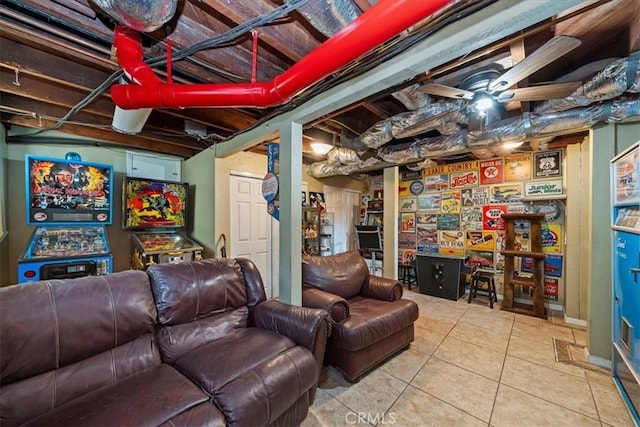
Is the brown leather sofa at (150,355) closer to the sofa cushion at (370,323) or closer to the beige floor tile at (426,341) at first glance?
the sofa cushion at (370,323)

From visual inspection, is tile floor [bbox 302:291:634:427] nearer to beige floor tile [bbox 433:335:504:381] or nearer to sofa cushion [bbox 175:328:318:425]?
beige floor tile [bbox 433:335:504:381]

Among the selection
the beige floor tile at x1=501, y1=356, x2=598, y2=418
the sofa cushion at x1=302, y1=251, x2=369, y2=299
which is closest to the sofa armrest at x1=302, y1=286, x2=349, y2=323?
the sofa cushion at x1=302, y1=251, x2=369, y2=299

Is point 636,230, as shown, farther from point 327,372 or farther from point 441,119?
point 327,372

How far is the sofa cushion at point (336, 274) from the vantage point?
273 cm

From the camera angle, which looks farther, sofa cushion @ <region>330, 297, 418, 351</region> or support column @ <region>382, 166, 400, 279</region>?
support column @ <region>382, 166, 400, 279</region>

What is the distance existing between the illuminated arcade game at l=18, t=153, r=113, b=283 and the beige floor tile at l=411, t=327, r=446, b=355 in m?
3.22

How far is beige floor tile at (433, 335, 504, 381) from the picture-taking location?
7.44 feet

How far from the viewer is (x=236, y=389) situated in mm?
1258

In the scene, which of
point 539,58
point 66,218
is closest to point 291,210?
point 539,58

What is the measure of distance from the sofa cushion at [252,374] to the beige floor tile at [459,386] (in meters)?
1.12

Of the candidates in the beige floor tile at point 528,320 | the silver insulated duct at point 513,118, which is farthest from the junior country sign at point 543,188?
the beige floor tile at point 528,320

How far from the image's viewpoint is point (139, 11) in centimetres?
114

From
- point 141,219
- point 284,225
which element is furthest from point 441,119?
point 141,219

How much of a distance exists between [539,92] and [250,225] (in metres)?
3.79
